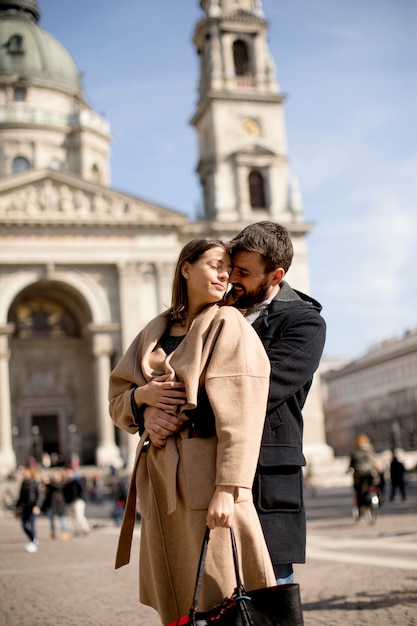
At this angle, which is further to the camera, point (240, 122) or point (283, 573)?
point (240, 122)

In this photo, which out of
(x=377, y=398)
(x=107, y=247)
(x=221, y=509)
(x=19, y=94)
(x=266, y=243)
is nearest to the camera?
(x=221, y=509)

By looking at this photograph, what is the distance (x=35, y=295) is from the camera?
45531 mm

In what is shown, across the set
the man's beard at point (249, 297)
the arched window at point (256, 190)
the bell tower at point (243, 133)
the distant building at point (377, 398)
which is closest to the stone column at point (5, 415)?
the bell tower at point (243, 133)

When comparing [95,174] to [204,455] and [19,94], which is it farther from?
Result: [204,455]

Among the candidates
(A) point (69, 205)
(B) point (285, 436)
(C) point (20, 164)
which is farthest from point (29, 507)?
(C) point (20, 164)

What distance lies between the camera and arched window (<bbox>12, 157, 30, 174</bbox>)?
51.5 meters

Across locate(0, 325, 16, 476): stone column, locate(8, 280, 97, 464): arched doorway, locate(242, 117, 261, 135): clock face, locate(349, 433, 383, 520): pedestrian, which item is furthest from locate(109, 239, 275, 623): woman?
locate(242, 117, 261, 135): clock face

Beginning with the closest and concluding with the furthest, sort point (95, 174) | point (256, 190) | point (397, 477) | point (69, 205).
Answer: point (397, 477) < point (69, 205) < point (256, 190) < point (95, 174)

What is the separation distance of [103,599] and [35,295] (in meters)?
38.3

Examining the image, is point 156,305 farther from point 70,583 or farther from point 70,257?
point 70,583

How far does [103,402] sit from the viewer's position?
136ft

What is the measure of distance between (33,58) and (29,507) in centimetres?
4629

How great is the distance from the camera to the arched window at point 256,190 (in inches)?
1794

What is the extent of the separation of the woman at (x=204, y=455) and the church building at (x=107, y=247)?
3643cm
